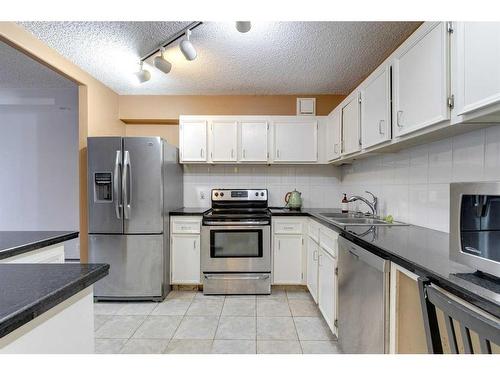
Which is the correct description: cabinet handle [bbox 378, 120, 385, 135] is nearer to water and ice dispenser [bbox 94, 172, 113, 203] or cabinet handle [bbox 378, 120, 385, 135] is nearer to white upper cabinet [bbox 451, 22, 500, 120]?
white upper cabinet [bbox 451, 22, 500, 120]

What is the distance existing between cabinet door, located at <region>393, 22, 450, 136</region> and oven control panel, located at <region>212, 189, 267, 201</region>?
77.8 inches

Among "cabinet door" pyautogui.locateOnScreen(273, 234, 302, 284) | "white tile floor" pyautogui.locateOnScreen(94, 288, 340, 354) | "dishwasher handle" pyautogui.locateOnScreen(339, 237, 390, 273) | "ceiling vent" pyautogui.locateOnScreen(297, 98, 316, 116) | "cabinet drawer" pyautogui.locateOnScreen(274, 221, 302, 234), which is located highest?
"ceiling vent" pyautogui.locateOnScreen(297, 98, 316, 116)

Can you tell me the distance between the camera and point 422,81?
4.36 feet

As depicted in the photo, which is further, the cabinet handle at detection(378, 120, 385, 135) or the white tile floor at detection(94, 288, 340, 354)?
the white tile floor at detection(94, 288, 340, 354)

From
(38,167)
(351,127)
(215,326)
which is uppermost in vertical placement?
(351,127)

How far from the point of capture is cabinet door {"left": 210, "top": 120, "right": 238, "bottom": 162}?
10.3ft

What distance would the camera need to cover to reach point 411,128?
1.43 m

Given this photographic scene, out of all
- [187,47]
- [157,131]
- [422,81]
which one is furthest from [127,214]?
[422,81]

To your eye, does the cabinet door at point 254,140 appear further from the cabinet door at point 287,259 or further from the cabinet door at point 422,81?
the cabinet door at point 422,81

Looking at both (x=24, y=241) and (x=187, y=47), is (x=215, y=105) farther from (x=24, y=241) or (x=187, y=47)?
(x=24, y=241)

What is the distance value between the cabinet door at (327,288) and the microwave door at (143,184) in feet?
5.50

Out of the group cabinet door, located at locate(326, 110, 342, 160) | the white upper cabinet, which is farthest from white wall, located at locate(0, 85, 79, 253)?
the white upper cabinet

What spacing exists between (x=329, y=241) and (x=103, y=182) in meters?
2.24
